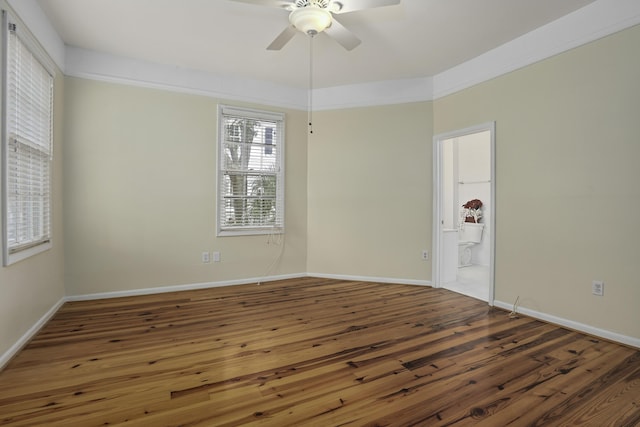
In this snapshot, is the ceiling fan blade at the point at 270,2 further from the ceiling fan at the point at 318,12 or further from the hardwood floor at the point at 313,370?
the hardwood floor at the point at 313,370

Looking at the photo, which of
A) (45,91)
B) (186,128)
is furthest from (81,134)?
(186,128)

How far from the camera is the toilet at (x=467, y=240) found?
583 cm

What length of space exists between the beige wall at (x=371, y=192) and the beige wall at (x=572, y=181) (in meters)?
0.94

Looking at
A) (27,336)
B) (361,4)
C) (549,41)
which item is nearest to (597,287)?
(549,41)

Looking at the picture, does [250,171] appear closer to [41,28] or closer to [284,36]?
[284,36]

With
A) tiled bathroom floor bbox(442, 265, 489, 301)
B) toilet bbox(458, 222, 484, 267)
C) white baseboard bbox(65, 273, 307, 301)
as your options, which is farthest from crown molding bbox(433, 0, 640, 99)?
white baseboard bbox(65, 273, 307, 301)

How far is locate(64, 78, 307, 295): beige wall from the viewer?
3516 millimetres

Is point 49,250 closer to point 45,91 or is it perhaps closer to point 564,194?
point 45,91

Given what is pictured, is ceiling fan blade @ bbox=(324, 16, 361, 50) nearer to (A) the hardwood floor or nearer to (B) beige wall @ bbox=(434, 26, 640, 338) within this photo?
(B) beige wall @ bbox=(434, 26, 640, 338)

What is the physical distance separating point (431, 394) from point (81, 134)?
409 cm

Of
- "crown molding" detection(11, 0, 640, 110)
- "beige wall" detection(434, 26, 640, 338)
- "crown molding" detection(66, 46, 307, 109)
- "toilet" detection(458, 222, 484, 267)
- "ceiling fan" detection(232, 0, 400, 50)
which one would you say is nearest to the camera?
"ceiling fan" detection(232, 0, 400, 50)

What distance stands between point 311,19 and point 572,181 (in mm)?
2611

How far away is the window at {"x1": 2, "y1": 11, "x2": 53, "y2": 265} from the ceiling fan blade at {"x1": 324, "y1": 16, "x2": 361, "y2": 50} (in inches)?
87.8

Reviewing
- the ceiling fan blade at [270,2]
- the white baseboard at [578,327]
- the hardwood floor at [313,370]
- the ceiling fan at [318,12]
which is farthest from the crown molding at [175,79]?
the white baseboard at [578,327]
